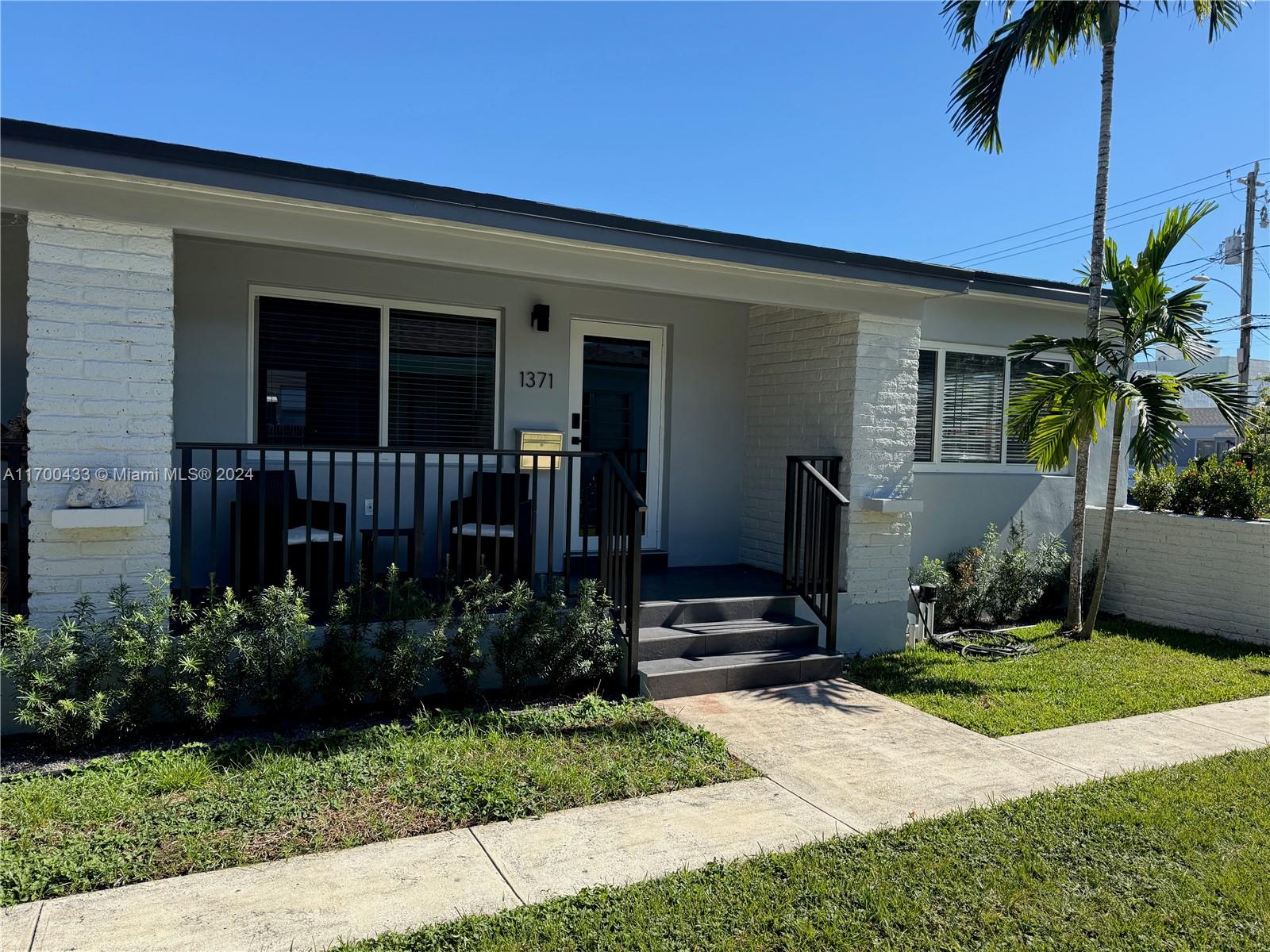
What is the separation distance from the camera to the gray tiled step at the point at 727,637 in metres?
5.59

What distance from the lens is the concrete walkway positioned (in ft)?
8.93

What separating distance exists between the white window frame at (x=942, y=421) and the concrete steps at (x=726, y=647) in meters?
2.72

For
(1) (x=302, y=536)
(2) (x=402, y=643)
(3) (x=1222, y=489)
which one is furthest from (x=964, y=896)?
(3) (x=1222, y=489)

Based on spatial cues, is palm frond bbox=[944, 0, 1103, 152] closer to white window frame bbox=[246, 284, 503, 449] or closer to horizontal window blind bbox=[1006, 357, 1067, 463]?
horizontal window blind bbox=[1006, 357, 1067, 463]

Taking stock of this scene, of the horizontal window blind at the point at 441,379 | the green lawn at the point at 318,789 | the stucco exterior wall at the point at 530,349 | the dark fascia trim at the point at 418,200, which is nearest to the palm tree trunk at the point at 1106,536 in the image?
the dark fascia trim at the point at 418,200

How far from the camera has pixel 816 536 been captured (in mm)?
6375

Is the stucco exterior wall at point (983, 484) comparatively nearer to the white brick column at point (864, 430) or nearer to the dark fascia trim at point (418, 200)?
the white brick column at point (864, 430)

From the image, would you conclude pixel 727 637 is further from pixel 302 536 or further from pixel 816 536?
pixel 302 536

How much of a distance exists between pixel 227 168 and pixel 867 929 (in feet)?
14.1

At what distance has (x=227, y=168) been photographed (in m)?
4.11

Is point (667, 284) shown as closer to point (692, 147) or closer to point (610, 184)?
point (692, 147)

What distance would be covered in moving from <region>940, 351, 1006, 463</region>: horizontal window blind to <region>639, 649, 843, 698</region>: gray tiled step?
3296 millimetres

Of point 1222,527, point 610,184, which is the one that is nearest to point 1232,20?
point 1222,527

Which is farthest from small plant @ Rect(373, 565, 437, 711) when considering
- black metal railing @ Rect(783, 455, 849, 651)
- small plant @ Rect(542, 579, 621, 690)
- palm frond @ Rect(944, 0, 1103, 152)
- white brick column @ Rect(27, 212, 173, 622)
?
palm frond @ Rect(944, 0, 1103, 152)
